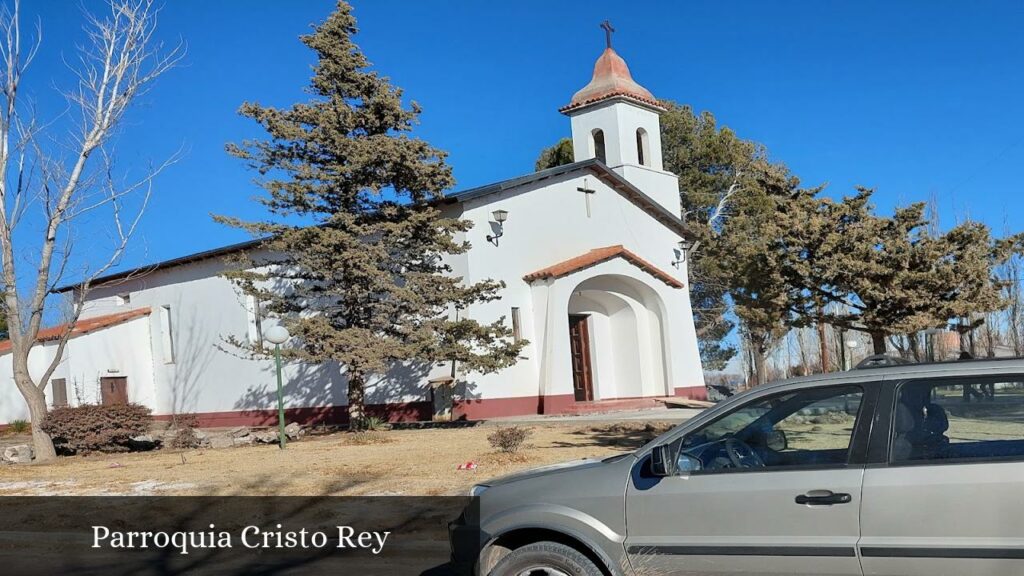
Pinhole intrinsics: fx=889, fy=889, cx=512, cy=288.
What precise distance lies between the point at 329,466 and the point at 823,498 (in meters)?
10.1

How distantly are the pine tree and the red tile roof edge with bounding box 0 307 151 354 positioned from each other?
1261 centimetres

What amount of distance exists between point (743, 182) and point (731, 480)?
1499 inches

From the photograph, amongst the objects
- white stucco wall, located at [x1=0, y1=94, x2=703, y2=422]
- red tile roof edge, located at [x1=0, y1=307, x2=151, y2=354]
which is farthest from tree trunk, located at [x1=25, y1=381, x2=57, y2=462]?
red tile roof edge, located at [x1=0, y1=307, x2=151, y2=354]

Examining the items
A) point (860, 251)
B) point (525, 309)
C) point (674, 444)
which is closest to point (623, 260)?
point (525, 309)

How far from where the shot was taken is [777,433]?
4.99 m

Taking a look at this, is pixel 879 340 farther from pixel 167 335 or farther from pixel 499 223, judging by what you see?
pixel 167 335

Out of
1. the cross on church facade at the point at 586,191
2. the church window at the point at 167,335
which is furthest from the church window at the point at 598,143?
the church window at the point at 167,335

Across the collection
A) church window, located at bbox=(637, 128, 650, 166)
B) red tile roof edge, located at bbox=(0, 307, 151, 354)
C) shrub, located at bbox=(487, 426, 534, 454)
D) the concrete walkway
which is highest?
church window, located at bbox=(637, 128, 650, 166)

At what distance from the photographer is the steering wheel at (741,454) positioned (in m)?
4.85

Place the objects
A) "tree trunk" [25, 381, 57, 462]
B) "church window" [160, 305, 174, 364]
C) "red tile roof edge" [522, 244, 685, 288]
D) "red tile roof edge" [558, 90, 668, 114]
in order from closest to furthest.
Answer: "tree trunk" [25, 381, 57, 462], "red tile roof edge" [522, 244, 685, 288], "red tile roof edge" [558, 90, 668, 114], "church window" [160, 305, 174, 364]

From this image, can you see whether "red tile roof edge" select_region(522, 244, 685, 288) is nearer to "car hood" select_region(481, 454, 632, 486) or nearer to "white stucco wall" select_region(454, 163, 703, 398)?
"white stucco wall" select_region(454, 163, 703, 398)

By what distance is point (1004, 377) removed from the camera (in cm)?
438

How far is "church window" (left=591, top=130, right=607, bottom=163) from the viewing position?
30391mm

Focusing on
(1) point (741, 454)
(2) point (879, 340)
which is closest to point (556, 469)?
(1) point (741, 454)
